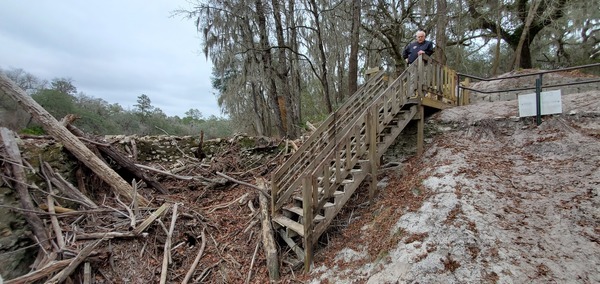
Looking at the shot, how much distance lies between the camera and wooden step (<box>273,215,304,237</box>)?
144 inches

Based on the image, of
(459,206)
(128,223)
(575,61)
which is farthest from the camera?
(575,61)

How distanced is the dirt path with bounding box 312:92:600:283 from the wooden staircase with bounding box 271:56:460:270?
1.69 feet

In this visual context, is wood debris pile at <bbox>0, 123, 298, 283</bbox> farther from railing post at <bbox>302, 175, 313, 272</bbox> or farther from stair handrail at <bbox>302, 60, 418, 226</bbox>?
stair handrail at <bbox>302, 60, 418, 226</bbox>

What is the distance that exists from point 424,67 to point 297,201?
3.44 metres

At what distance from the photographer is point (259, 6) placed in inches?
368

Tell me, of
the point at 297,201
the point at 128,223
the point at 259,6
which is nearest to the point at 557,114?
the point at 297,201

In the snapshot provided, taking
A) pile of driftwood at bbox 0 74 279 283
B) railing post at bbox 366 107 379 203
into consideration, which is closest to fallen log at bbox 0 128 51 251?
pile of driftwood at bbox 0 74 279 283

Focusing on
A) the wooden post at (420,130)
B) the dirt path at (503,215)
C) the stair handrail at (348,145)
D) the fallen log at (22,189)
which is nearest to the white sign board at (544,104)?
the dirt path at (503,215)

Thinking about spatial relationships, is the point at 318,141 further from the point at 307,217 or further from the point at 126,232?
the point at 126,232

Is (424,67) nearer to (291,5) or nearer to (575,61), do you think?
(291,5)

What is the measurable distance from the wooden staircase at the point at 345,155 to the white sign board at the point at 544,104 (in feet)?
4.48

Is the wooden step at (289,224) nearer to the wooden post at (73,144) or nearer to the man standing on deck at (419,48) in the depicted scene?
the wooden post at (73,144)

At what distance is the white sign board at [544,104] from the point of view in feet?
13.8

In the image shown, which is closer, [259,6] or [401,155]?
[401,155]
